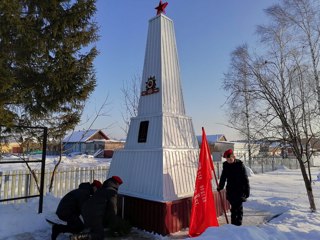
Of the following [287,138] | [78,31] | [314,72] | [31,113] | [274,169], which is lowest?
[274,169]

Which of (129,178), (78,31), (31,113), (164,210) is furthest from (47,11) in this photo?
(164,210)

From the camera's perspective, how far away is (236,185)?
19.1 feet

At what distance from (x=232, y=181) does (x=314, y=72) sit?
23.4 ft

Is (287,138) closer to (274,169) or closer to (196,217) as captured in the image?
(196,217)

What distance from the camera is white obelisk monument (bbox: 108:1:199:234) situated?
603cm

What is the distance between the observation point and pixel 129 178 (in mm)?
6883

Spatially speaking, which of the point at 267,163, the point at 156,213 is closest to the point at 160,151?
the point at 156,213

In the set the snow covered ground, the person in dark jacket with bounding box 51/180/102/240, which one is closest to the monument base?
the snow covered ground

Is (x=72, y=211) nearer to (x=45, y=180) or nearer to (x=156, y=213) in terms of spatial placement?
(x=156, y=213)

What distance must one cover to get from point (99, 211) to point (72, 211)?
0.83 m

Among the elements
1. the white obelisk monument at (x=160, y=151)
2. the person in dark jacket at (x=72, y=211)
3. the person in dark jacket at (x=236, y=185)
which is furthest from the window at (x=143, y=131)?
the person in dark jacket at (x=236, y=185)

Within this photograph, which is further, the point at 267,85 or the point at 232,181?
the point at 267,85

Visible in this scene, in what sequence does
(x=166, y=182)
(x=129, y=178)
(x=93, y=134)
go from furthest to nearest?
(x=93, y=134), (x=129, y=178), (x=166, y=182)

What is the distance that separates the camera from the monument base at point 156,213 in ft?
18.8
